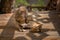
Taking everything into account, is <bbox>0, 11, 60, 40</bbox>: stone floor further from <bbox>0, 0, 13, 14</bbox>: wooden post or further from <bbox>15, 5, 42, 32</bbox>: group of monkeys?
<bbox>0, 0, 13, 14</bbox>: wooden post

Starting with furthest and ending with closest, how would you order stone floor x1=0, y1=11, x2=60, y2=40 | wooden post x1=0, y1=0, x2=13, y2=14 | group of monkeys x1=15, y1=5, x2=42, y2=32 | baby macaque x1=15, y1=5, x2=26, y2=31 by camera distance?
wooden post x1=0, y1=0, x2=13, y2=14, baby macaque x1=15, y1=5, x2=26, y2=31, group of monkeys x1=15, y1=5, x2=42, y2=32, stone floor x1=0, y1=11, x2=60, y2=40

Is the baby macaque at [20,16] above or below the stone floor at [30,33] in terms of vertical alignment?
above

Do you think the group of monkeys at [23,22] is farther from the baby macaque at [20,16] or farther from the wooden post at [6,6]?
the wooden post at [6,6]

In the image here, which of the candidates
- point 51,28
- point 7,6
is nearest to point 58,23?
point 51,28

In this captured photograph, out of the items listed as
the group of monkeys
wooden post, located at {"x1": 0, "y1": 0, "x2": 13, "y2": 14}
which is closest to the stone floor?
the group of monkeys

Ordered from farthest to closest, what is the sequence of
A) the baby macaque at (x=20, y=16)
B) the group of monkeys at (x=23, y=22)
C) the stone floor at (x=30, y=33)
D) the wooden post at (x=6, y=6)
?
the wooden post at (x=6, y=6) → the baby macaque at (x=20, y=16) → the group of monkeys at (x=23, y=22) → the stone floor at (x=30, y=33)

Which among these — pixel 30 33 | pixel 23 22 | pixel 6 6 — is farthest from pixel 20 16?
pixel 6 6

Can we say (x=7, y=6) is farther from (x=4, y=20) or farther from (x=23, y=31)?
(x=23, y=31)

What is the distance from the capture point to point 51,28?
3.78m

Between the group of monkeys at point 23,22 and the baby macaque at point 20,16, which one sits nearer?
the group of monkeys at point 23,22

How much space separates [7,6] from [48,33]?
81.4 inches

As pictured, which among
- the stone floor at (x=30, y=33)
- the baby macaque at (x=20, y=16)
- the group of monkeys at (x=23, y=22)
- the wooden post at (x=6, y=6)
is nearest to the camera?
the stone floor at (x=30, y=33)

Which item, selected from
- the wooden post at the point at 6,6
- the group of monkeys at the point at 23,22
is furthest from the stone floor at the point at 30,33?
the wooden post at the point at 6,6

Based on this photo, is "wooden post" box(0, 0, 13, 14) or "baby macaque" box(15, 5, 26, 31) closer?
"baby macaque" box(15, 5, 26, 31)
